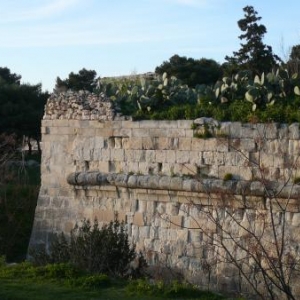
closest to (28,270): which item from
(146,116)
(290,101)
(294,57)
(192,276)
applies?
(192,276)

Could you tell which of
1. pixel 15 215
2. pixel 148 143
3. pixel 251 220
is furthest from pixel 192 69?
pixel 251 220

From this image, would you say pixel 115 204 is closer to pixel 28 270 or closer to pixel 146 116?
pixel 146 116

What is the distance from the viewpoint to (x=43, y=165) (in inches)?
519

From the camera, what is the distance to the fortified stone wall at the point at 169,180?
9.89 meters

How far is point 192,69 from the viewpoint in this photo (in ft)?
107

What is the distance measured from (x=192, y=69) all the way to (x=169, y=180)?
22155 millimetres

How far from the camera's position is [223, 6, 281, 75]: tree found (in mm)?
28800

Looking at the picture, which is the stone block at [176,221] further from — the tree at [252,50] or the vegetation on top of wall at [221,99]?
the tree at [252,50]

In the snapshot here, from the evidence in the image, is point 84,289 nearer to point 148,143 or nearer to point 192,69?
point 148,143

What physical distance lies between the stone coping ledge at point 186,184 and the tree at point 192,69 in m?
19.4

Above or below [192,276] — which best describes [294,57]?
above

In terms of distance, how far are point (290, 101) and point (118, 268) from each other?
3.36 m

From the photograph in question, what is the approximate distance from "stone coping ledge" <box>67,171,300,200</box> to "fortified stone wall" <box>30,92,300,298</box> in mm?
15

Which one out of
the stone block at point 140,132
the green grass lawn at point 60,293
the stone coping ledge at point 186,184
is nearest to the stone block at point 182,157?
the stone coping ledge at point 186,184
